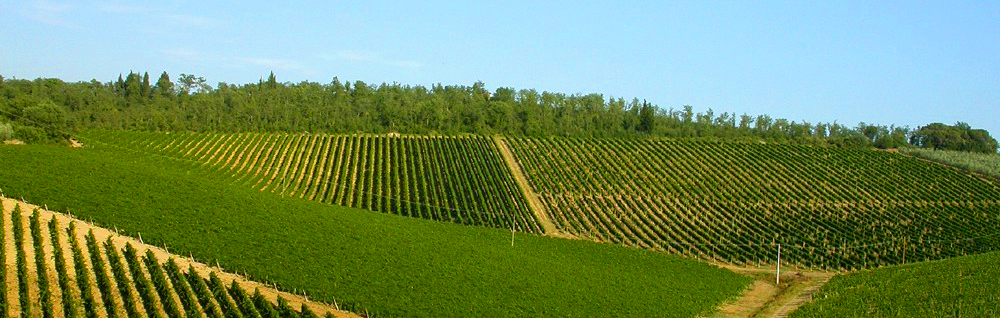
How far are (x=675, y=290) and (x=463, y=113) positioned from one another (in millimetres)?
73860

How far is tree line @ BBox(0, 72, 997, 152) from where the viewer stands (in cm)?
9600

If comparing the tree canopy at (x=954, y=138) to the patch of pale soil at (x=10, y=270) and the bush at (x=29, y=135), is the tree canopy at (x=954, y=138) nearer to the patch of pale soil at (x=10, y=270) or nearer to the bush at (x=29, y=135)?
the bush at (x=29, y=135)

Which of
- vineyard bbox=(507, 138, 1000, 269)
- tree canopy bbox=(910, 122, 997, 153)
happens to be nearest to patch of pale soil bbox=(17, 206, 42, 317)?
vineyard bbox=(507, 138, 1000, 269)

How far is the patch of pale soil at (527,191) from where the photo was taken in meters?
62.4

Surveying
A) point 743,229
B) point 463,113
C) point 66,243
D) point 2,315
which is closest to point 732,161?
point 743,229

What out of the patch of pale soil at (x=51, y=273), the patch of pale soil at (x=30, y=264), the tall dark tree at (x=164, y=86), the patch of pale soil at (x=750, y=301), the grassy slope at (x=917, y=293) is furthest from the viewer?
the tall dark tree at (x=164, y=86)

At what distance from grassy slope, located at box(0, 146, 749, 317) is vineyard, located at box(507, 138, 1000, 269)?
32.3ft

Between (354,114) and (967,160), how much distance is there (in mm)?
68488

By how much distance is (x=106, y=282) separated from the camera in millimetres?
29625

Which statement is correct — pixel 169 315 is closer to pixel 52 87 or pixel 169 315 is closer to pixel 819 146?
pixel 819 146

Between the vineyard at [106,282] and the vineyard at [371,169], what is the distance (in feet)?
89.0

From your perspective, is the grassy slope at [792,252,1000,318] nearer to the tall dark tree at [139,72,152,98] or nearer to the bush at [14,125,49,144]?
the bush at [14,125,49,144]

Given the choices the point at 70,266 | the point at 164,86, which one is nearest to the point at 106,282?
the point at 70,266

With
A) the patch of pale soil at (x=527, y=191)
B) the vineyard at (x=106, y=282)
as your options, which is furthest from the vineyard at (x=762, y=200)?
the vineyard at (x=106, y=282)
